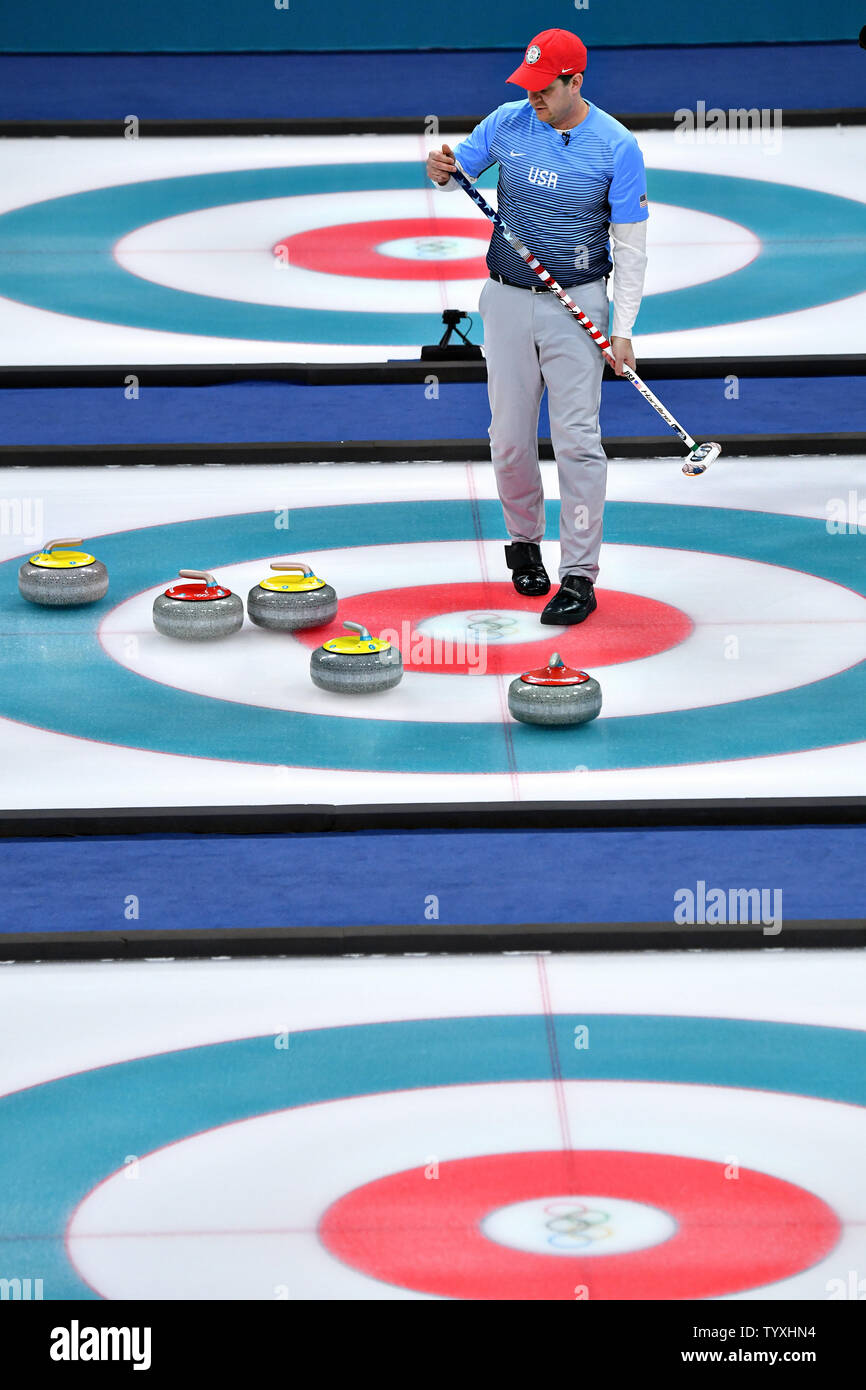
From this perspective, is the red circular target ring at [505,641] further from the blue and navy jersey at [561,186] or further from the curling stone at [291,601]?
the blue and navy jersey at [561,186]

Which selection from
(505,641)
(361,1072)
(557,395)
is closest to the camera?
(361,1072)

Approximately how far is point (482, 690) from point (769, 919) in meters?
1.57

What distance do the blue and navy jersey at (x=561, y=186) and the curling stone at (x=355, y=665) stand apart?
1.11 m

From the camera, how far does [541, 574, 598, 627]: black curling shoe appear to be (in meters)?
6.31

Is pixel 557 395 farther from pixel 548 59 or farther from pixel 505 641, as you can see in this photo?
pixel 548 59

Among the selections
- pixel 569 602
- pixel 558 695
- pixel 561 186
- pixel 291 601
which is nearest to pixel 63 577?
pixel 291 601

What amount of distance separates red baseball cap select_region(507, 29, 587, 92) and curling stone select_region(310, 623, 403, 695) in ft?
4.93

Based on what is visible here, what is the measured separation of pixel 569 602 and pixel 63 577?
1.47 metres

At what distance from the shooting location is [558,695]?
18.4 feet

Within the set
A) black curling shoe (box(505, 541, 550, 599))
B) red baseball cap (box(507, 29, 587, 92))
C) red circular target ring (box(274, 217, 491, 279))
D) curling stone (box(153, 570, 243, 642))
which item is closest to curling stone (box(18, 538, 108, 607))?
curling stone (box(153, 570, 243, 642))

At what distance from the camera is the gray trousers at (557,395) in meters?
6.08

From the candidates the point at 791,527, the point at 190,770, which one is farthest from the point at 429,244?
the point at 190,770

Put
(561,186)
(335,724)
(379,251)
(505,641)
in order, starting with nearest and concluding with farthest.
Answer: (335,724), (561,186), (505,641), (379,251)

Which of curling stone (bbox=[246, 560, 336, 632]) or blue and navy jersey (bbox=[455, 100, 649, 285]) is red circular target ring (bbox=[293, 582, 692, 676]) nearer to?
curling stone (bbox=[246, 560, 336, 632])
